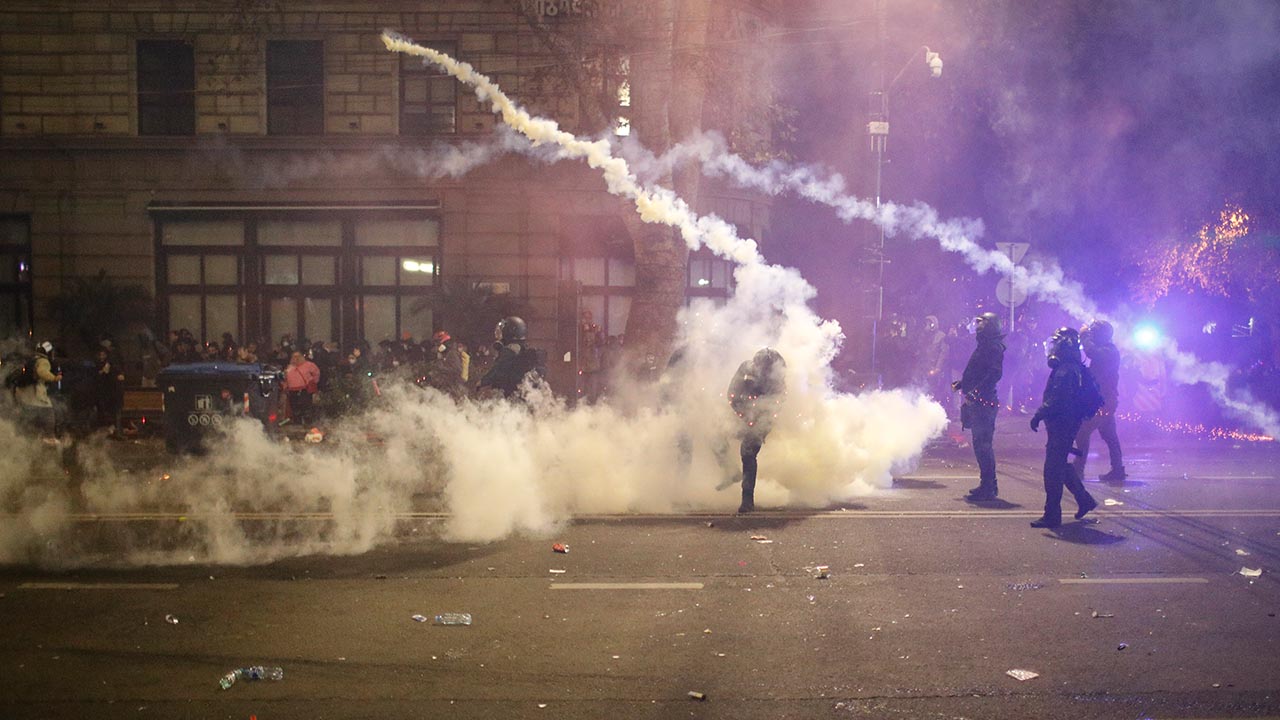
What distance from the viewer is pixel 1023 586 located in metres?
7.61

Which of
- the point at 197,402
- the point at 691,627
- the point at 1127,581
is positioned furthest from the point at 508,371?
the point at 1127,581

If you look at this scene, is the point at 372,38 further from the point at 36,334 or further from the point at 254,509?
the point at 254,509

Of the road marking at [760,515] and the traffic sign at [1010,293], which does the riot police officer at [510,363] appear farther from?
the traffic sign at [1010,293]

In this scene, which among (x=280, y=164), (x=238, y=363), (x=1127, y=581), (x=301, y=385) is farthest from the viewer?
(x=280, y=164)

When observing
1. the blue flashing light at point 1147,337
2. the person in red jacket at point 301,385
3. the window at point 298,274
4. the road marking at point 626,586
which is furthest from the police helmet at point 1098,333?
the window at point 298,274

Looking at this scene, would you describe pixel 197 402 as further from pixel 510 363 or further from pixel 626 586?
pixel 626 586

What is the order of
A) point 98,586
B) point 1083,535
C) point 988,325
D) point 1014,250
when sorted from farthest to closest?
1. point 1014,250
2. point 988,325
3. point 1083,535
4. point 98,586

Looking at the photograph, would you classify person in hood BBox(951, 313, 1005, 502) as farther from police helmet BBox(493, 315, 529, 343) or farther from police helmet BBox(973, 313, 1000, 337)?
police helmet BBox(493, 315, 529, 343)

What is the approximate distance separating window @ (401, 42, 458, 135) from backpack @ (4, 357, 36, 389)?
11366mm

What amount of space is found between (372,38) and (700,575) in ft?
60.7

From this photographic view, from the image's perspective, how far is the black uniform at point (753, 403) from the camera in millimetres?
10391

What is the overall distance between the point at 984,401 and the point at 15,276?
72.1 ft

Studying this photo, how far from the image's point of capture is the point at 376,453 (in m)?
11.0

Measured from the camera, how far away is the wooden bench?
55.9 ft
